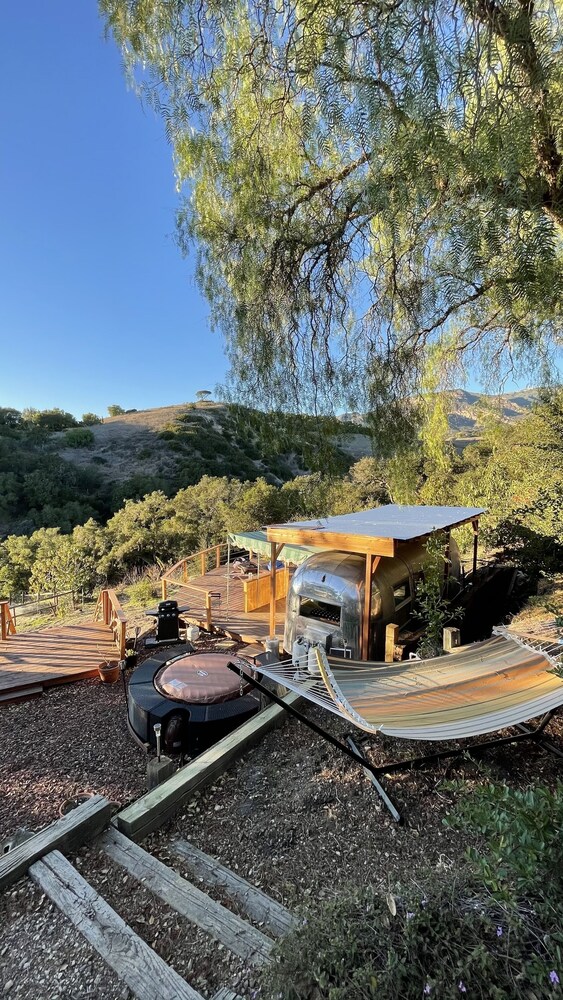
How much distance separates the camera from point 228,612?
9047 millimetres

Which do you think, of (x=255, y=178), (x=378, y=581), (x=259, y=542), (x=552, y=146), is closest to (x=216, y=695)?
(x=378, y=581)

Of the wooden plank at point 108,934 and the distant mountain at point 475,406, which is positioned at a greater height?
the distant mountain at point 475,406

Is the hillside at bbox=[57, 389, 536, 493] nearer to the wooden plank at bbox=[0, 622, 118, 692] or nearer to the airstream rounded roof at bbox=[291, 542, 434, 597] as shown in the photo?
the airstream rounded roof at bbox=[291, 542, 434, 597]

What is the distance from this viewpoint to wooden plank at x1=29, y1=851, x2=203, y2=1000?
1753mm

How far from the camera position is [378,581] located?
17.3 feet

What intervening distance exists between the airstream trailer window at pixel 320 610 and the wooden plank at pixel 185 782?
6.03 feet

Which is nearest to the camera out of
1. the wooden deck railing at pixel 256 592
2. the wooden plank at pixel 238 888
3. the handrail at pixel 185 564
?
the wooden plank at pixel 238 888

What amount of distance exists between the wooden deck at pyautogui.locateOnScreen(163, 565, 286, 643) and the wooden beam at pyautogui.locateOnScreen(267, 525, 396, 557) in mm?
2154

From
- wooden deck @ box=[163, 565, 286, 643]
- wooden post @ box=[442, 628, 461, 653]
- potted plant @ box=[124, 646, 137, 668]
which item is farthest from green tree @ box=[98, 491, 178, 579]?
wooden post @ box=[442, 628, 461, 653]

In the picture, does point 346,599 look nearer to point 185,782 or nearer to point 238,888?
point 185,782

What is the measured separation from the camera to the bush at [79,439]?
3428cm

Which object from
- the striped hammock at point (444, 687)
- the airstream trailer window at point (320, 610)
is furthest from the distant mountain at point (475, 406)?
the airstream trailer window at point (320, 610)

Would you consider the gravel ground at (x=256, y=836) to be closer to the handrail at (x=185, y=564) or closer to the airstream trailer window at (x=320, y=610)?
the airstream trailer window at (x=320, y=610)

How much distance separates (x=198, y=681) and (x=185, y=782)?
1981 mm
